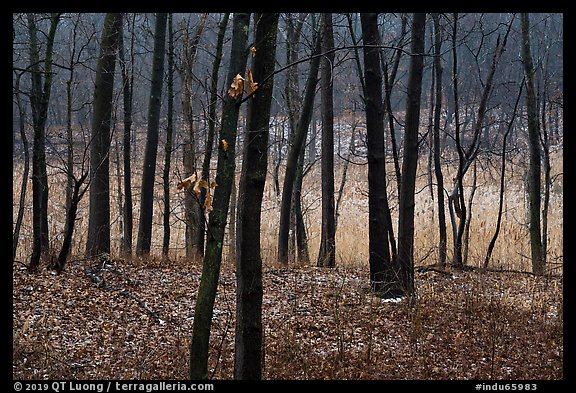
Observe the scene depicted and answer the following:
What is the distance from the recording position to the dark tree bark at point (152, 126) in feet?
34.8

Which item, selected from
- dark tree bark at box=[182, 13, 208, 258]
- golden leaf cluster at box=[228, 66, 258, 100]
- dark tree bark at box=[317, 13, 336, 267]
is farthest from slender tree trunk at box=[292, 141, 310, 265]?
golden leaf cluster at box=[228, 66, 258, 100]

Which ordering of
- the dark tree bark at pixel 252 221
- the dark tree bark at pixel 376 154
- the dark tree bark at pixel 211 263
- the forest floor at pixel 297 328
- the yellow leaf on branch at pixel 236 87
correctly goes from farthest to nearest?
the dark tree bark at pixel 376 154 < the forest floor at pixel 297 328 < the dark tree bark at pixel 252 221 < the dark tree bark at pixel 211 263 < the yellow leaf on branch at pixel 236 87

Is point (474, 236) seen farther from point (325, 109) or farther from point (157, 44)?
point (157, 44)

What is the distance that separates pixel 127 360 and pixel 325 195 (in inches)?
226

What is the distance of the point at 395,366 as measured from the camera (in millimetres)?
5219

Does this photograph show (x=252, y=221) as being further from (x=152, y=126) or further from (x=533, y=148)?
(x=533, y=148)

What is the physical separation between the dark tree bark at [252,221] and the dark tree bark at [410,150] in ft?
12.5

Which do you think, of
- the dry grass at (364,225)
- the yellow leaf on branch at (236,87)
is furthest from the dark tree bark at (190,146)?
the yellow leaf on branch at (236,87)

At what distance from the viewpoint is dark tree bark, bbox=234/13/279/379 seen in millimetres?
3848

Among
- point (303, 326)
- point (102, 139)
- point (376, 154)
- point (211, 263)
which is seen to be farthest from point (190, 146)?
point (211, 263)

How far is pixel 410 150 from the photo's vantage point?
24.8 ft

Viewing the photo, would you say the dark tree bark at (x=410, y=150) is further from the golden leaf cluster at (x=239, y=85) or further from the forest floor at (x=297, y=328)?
the golden leaf cluster at (x=239, y=85)

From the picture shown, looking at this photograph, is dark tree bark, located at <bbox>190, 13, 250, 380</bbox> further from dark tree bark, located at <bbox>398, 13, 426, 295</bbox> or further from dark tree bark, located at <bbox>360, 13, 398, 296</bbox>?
dark tree bark, located at <bbox>398, 13, 426, 295</bbox>

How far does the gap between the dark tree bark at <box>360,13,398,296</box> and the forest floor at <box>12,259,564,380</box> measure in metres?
0.56
